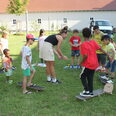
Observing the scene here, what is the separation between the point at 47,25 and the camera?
38.9m

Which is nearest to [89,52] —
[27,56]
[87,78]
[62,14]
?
[87,78]

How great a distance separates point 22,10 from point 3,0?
34.6ft

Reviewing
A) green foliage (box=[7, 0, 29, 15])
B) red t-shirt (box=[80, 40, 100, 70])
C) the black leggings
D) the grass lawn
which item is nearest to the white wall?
green foliage (box=[7, 0, 29, 15])

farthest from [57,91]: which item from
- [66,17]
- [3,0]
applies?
[3,0]

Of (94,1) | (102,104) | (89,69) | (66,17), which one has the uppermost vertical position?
(94,1)

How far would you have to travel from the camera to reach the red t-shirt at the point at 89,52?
5.73 meters

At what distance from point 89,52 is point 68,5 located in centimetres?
3349

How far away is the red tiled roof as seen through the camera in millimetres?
37938

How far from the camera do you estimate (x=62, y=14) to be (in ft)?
125

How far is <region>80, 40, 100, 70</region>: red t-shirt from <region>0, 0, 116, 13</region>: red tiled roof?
32525 millimetres

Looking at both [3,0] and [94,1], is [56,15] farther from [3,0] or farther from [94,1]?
[3,0]

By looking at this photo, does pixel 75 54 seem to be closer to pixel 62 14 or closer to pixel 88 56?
pixel 88 56

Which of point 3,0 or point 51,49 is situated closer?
point 51,49

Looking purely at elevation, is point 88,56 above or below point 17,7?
below
